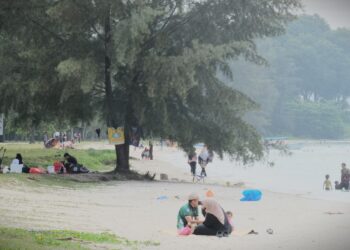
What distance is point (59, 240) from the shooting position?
11.1 m

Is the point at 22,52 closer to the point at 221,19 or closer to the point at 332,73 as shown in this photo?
the point at 221,19

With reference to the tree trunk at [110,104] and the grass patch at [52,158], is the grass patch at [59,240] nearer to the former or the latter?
the tree trunk at [110,104]

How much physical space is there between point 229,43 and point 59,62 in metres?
5.91

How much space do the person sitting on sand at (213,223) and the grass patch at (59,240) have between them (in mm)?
1447

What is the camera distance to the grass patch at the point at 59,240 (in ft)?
33.4

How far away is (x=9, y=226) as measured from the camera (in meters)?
12.5

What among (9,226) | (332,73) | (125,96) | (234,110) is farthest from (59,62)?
(332,73)

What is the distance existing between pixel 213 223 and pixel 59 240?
328cm

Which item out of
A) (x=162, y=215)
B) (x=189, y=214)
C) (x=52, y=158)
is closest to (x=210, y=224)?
(x=189, y=214)

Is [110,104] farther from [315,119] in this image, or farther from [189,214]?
[315,119]

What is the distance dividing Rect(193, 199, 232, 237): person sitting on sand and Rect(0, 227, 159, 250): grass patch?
1447mm

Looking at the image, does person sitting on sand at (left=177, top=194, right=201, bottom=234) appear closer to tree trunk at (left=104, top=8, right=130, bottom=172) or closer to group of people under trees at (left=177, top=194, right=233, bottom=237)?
group of people under trees at (left=177, top=194, right=233, bottom=237)

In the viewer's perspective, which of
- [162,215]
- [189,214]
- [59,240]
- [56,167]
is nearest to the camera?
[59,240]

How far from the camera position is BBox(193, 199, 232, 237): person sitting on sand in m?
13.2
